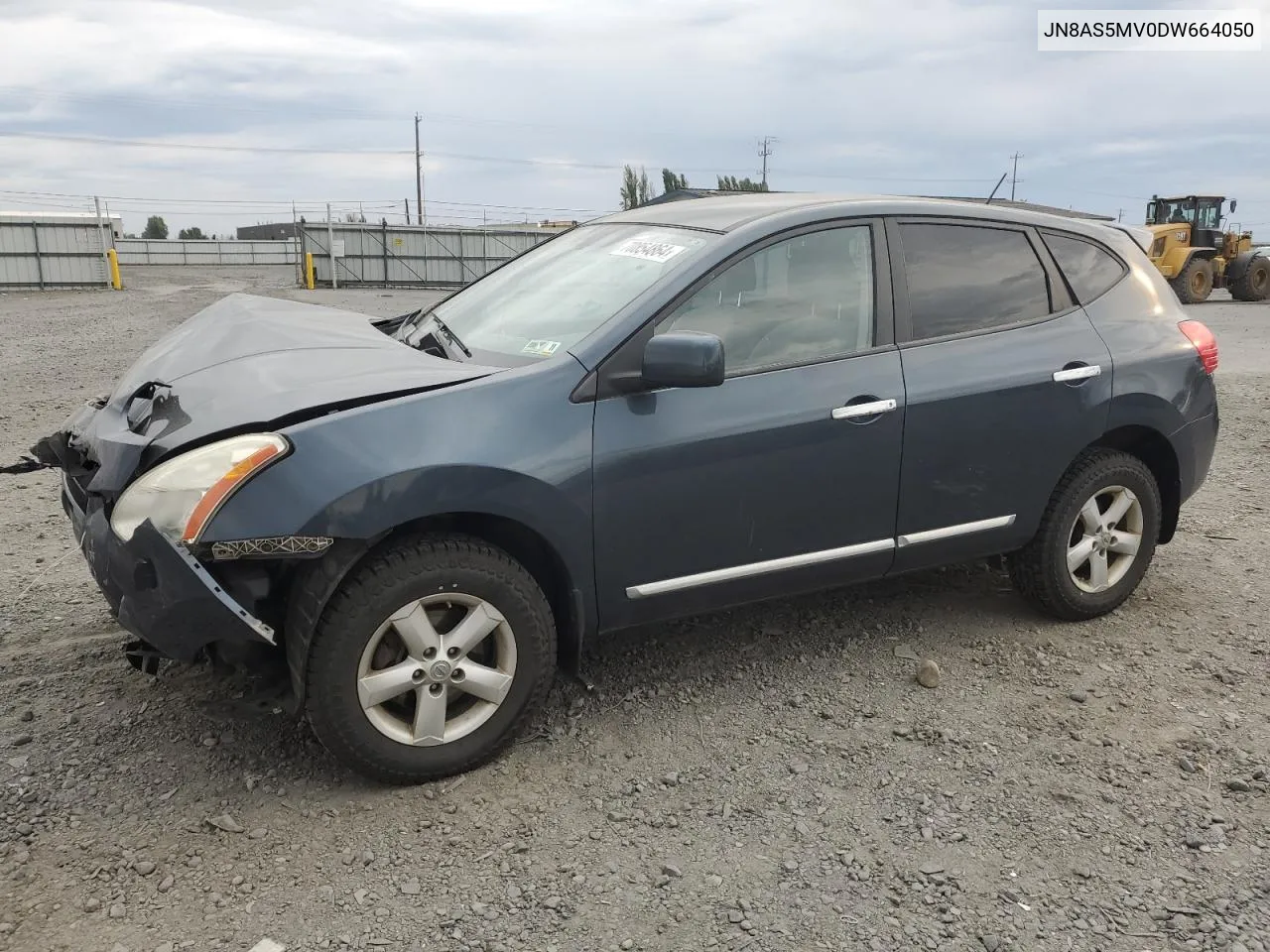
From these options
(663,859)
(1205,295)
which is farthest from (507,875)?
(1205,295)

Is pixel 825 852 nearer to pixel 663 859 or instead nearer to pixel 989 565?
pixel 663 859

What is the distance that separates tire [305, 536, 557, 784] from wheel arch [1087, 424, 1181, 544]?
255 cm

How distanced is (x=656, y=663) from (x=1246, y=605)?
8.89ft

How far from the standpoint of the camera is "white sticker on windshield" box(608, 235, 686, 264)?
3408 mm

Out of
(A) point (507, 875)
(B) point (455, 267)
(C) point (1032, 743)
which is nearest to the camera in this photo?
(A) point (507, 875)

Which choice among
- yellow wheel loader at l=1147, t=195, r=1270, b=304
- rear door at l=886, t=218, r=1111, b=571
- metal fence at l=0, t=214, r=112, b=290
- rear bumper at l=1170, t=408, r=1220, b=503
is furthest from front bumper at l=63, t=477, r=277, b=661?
metal fence at l=0, t=214, r=112, b=290

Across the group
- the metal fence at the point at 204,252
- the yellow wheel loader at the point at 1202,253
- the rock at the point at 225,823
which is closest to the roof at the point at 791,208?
the rock at the point at 225,823

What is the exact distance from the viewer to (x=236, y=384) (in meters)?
3.00

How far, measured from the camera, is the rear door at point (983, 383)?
358 cm

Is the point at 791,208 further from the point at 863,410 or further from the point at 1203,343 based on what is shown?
the point at 1203,343

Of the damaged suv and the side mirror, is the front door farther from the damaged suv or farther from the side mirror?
the side mirror

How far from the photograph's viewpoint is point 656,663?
12.4ft

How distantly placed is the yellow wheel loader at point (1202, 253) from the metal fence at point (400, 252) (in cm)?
1891

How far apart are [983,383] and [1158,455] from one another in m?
1.16
